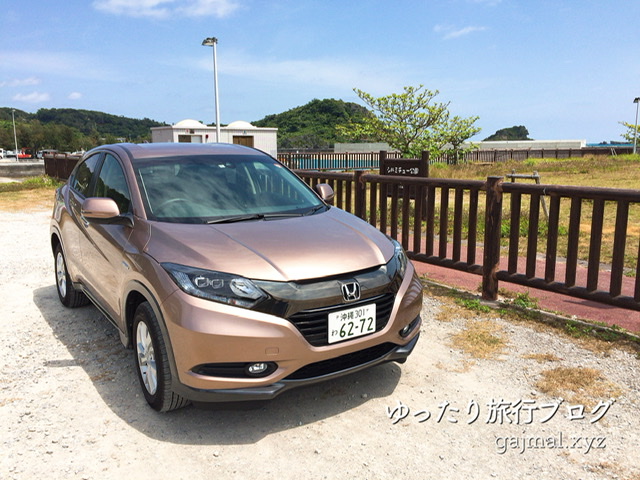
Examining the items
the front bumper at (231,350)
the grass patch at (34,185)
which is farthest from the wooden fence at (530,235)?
the grass patch at (34,185)

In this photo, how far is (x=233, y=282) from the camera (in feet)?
9.82

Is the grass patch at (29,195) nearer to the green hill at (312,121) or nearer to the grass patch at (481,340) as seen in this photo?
the grass patch at (481,340)

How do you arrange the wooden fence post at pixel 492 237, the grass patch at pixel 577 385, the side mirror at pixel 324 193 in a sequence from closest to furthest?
the grass patch at pixel 577 385 → the side mirror at pixel 324 193 → the wooden fence post at pixel 492 237

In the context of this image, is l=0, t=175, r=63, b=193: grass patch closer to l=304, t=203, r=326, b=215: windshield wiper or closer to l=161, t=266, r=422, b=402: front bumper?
l=304, t=203, r=326, b=215: windshield wiper

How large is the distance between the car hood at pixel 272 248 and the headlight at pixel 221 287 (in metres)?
0.05

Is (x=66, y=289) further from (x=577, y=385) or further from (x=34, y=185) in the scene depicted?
(x=34, y=185)

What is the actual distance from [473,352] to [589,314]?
164cm

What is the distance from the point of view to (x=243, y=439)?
3139mm

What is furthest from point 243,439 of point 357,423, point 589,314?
point 589,314

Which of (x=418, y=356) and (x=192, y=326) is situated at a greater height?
(x=192, y=326)

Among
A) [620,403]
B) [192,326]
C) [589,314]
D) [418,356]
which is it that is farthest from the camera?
[589,314]

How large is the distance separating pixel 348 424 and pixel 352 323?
2.13 feet

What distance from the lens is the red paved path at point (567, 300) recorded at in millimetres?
5074

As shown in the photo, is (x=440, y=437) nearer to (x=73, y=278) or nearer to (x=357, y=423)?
(x=357, y=423)
